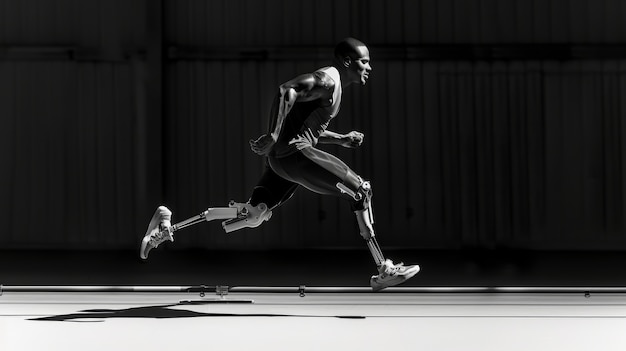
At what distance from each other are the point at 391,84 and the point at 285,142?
19.2 feet

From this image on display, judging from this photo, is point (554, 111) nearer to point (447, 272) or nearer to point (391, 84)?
point (391, 84)

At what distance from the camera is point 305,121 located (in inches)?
202

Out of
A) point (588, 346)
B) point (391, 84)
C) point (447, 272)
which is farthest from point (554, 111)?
point (588, 346)

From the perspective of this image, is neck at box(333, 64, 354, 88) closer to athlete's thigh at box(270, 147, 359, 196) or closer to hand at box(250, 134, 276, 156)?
athlete's thigh at box(270, 147, 359, 196)

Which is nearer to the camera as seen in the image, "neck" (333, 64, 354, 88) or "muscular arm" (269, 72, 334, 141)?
"muscular arm" (269, 72, 334, 141)

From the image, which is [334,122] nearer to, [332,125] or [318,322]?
[332,125]

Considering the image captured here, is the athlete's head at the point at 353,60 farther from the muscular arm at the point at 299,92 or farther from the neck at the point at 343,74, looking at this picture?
the muscular arm at the point at 299,92

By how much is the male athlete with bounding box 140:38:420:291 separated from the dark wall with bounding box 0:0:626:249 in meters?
5.32

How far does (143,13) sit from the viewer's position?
1055cm

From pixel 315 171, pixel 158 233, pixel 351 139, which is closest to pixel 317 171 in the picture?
pixel 315 171

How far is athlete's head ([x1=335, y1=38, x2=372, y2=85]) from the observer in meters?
5.15

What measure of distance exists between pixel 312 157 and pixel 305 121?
0.84ft

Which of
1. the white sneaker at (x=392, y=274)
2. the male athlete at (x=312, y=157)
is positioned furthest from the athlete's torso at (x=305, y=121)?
the white sneaker at (x=392, y=274)

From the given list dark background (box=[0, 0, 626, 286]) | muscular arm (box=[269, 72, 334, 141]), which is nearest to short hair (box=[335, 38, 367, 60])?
muscular arm (box=[269, 72, 334, 141])
